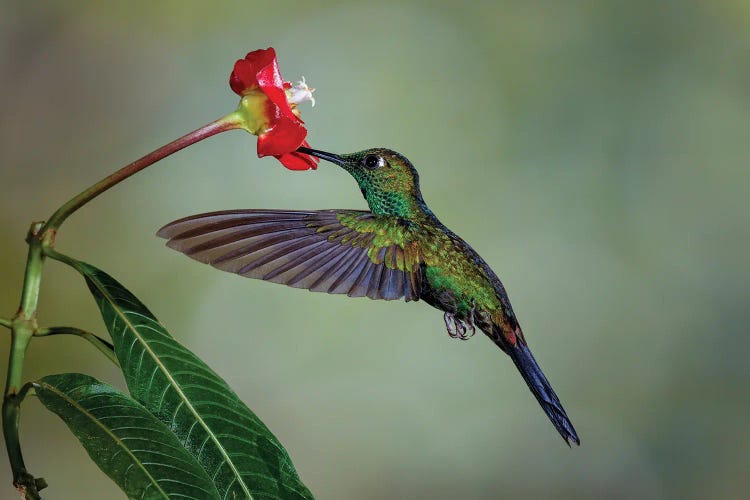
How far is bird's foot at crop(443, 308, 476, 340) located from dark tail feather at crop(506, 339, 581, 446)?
0.22 ft

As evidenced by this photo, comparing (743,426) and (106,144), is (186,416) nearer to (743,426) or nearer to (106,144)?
(106,144)

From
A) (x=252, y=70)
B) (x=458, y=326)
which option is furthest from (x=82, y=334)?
(x=458, y=326)

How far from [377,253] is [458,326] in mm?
200

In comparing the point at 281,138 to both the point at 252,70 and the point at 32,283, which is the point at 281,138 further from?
the point at 32,283

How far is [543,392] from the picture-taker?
129 centimetres

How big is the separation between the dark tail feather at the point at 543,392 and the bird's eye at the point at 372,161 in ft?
1.10

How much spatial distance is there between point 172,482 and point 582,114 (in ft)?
11.4

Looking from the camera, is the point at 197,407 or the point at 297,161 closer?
the point at 197,407

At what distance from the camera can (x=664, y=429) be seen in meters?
3.87

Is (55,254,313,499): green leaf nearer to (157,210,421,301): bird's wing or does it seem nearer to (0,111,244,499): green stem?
(0,111,244,499): green stem

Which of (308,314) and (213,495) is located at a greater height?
(308,314)

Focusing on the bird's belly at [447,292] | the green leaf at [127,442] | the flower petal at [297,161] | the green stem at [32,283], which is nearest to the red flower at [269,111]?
the flower petal at [297,161]

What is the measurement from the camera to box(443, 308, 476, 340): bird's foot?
1.34 m

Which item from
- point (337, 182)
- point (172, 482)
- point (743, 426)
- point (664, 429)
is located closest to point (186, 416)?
point (172, 482)
